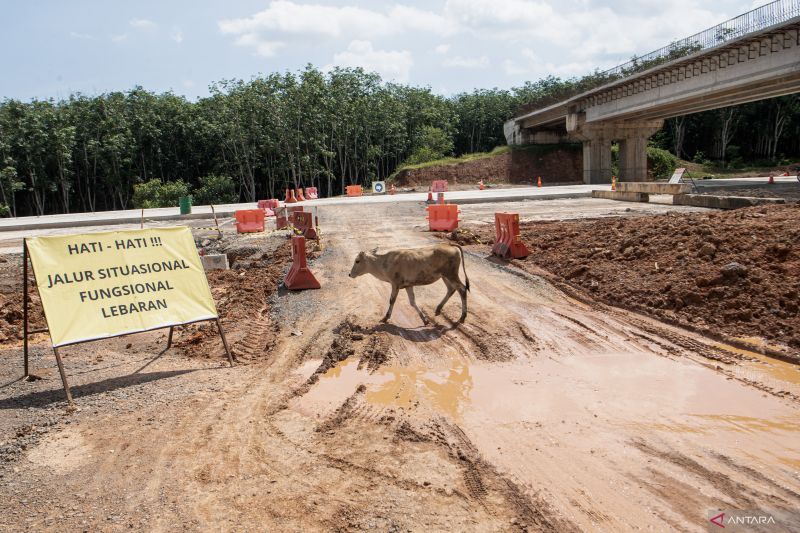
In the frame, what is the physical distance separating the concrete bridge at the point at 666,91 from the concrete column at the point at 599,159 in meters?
0.09

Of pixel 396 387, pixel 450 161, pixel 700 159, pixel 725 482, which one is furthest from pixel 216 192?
pixel 725 482

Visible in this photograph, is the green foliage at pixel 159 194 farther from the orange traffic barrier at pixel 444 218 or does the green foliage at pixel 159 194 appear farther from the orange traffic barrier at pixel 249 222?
the orange traffic barrier at pixel 444 218

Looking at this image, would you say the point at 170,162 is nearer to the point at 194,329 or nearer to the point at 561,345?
the point at 194,329

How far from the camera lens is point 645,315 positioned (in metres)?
10.5

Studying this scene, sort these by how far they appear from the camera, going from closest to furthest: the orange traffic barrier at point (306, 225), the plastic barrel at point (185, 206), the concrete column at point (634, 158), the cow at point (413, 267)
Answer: the cow at point (413, 267), the orange traffic barrier at point (306, 225), the plastic barrel at point (185, 206), the concrete column at point (634, 158)

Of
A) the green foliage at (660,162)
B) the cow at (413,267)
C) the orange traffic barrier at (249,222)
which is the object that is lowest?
the cow at (413,267)

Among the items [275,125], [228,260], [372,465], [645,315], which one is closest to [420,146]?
[275,125]

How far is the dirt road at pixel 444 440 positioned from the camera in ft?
15.4

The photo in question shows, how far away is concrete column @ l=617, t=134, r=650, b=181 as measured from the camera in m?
54.5

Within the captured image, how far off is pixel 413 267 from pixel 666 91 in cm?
3897

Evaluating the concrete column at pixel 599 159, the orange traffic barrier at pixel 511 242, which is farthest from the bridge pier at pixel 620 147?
the orange traffic barrier at pixel 511 242

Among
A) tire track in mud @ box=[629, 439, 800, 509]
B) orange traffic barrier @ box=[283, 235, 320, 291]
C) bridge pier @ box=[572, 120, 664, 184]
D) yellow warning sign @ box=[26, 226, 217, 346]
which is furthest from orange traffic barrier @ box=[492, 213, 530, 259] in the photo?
Result: bridge pier @ box=[572, 120, 664, 184]

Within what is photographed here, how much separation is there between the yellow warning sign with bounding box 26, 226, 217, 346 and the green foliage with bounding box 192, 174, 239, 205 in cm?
4955

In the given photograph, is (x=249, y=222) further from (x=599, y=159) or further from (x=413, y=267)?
(x=599, y=159)
